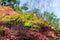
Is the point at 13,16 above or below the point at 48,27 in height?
above

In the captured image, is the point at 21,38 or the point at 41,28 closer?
the point at 21,38

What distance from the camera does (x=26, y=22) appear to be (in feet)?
28.6

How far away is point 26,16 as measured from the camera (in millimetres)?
9391

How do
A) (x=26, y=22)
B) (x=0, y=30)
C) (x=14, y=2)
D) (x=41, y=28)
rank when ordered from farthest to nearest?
(x=14, y=2), (x=41, y=28), (x=26, y=22), (x=0, y=30)

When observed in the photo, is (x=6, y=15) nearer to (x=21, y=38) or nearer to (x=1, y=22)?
(x=1, y=22)

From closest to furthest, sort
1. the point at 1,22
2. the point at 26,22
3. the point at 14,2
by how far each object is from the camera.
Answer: the point at 1,22 → the point at 26,22 → the point at 14,2

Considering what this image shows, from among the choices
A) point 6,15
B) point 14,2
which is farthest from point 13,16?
point 14,2

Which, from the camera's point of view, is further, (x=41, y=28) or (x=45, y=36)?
(x=41, y=28)

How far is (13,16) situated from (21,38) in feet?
5.40

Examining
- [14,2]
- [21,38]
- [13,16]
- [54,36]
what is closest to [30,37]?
[21,38]

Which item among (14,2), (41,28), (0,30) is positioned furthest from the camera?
(14,2)

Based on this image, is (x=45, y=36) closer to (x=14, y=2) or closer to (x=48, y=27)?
(x=48, y=27)

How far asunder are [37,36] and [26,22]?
915mm

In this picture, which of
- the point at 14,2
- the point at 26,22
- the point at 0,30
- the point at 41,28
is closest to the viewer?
the point at 0,30
